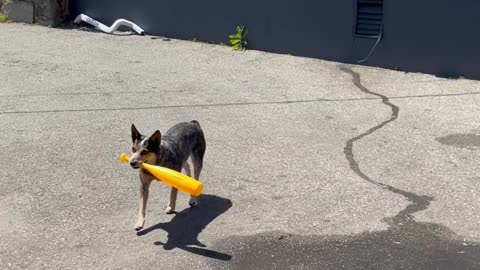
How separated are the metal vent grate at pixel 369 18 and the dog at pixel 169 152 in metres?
5.46

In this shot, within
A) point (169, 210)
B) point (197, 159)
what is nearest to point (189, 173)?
point (197, 159)

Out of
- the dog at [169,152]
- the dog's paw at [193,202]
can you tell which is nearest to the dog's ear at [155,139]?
the dog at [169,152]

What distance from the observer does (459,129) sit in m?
8.60

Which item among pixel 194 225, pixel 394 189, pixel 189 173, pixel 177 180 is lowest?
pixel 194 225

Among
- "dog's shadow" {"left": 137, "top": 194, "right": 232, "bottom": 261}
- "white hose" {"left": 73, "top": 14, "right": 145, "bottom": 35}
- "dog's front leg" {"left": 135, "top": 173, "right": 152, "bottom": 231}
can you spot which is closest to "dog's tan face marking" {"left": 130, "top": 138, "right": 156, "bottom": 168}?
"dog's front leg" {"left": 135, "top": 173, "right": 152, "bottom": 231}

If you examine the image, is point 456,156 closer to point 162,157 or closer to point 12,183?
point 162,157

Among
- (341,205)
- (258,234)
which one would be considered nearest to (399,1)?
(341,205)

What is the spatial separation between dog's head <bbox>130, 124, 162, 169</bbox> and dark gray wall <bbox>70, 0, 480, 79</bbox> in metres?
6.29

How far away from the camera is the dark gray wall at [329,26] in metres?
10.6

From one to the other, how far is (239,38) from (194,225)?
21.9 feet

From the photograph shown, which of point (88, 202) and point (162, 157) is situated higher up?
point (162, 157)

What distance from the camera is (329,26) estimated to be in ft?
37.7

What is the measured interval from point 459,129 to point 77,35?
746 centimetres

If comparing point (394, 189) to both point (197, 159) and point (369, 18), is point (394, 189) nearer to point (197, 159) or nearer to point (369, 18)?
point (197, 159)
